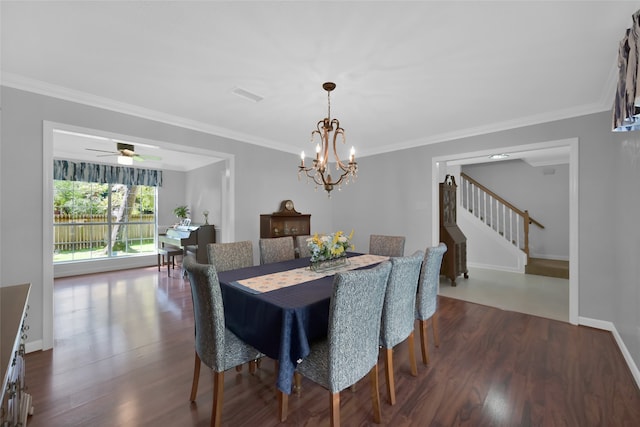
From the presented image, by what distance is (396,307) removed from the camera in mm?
1892

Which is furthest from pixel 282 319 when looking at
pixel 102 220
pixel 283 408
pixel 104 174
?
pixel 102 220

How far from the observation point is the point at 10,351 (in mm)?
962

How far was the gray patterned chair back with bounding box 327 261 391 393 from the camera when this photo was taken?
1.40m

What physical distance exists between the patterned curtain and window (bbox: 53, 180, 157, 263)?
0.25 m

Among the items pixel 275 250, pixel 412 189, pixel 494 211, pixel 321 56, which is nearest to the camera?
pixel 321 56

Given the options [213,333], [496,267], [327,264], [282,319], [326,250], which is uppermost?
[326,250]

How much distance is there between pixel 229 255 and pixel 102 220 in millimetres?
5153

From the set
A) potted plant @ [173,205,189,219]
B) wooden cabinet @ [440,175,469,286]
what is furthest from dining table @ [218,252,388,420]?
potted plant @ [173,205,189,219]

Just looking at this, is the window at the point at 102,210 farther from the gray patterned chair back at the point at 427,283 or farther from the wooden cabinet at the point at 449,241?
the gray patterned chair back at the point at 427,283

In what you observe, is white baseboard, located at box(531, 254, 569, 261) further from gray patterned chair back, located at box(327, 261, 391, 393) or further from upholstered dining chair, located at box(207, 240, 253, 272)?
upholstered dining chair, located at box(207, 240, 253, 272)

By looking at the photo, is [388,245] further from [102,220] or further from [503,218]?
[102,220]

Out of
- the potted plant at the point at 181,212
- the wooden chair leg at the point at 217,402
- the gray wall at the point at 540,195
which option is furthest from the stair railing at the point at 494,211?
the potted plant at the point at 181,212

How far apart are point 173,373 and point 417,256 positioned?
2145 mm

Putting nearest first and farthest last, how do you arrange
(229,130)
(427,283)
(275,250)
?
(427,283)
(275,250)
(229,130)
